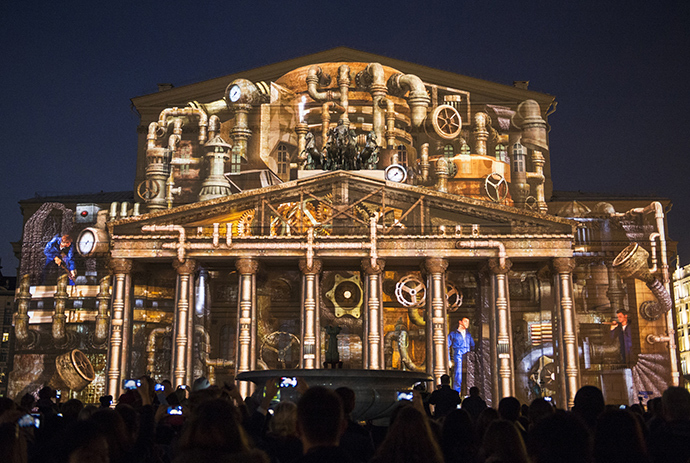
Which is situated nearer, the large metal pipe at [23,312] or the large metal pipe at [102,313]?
the large metal pipe at [102,313]

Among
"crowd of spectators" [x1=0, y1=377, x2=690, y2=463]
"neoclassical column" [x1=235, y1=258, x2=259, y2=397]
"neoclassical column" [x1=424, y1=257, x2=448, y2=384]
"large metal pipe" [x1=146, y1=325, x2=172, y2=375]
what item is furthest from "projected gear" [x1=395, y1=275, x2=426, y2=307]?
"crowd of spectators" [x1=0, y1=377, x2=690, y2=463]

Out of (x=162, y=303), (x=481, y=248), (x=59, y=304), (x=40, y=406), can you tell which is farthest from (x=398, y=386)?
(x=59, y=304)

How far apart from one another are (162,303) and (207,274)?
3.39 metres

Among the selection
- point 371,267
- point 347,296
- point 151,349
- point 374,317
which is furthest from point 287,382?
point 347,296

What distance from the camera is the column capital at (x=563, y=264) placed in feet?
141

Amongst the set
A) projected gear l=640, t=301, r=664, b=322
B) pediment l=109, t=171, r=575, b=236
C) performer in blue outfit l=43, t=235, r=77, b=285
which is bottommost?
projected gear l=640, t=301, r=664, b=322

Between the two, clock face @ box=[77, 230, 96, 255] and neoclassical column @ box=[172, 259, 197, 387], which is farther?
clock face @ box=[77, 230, 96, 255]

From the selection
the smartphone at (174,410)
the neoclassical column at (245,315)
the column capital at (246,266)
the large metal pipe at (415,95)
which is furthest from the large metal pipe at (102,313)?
the smartphone at (174,410)

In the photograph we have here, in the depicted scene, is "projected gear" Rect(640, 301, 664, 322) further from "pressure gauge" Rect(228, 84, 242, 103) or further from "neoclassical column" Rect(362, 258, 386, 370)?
"pressure gauge" Rect(228, 84, 242, 103)

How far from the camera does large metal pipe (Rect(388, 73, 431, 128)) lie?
52.4 metres

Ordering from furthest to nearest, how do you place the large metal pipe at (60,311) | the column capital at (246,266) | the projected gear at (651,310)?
the large metal pipe at (60,311) → the projected gear at (651,310) → the column capital at (246,266)

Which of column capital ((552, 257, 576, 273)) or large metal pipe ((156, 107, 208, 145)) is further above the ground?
large metal pipe ((156, 107, 208, 145))

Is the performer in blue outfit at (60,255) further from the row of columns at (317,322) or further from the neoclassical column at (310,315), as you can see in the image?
the neoclassical column at (310,315)

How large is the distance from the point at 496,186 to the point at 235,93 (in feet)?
63.1
